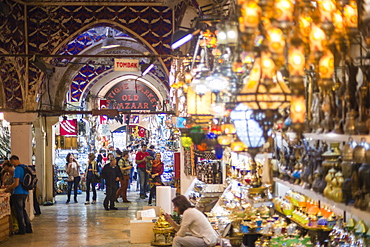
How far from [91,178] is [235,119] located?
13.2 meters

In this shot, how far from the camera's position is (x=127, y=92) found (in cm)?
2977

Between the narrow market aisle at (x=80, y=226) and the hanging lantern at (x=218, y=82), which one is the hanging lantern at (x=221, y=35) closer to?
the hanging lantern at (x=218, y=82)

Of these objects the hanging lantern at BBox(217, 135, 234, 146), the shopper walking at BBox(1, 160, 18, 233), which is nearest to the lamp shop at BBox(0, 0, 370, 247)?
the hanging lantern at BBox(217, 135, 234, 146)

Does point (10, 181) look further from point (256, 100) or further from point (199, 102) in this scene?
point (256, 100)

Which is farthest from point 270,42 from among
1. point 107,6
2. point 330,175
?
point 107,6

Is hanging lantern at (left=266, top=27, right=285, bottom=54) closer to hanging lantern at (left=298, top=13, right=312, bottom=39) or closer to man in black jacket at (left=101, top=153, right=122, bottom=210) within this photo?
hanging lantern at (left=298, top=13, right=312, bottom=39)

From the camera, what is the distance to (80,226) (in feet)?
42.0

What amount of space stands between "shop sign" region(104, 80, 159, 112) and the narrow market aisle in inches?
477

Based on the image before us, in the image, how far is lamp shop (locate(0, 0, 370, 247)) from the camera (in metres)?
3.71

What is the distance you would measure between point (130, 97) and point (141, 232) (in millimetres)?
19467

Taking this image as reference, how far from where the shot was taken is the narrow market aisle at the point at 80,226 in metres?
10.9

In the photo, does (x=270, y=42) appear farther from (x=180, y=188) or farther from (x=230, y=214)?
(x=180, y=188)

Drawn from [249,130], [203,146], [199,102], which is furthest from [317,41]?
[199,102]

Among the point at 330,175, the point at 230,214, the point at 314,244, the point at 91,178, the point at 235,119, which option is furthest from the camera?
the point at 91,178
